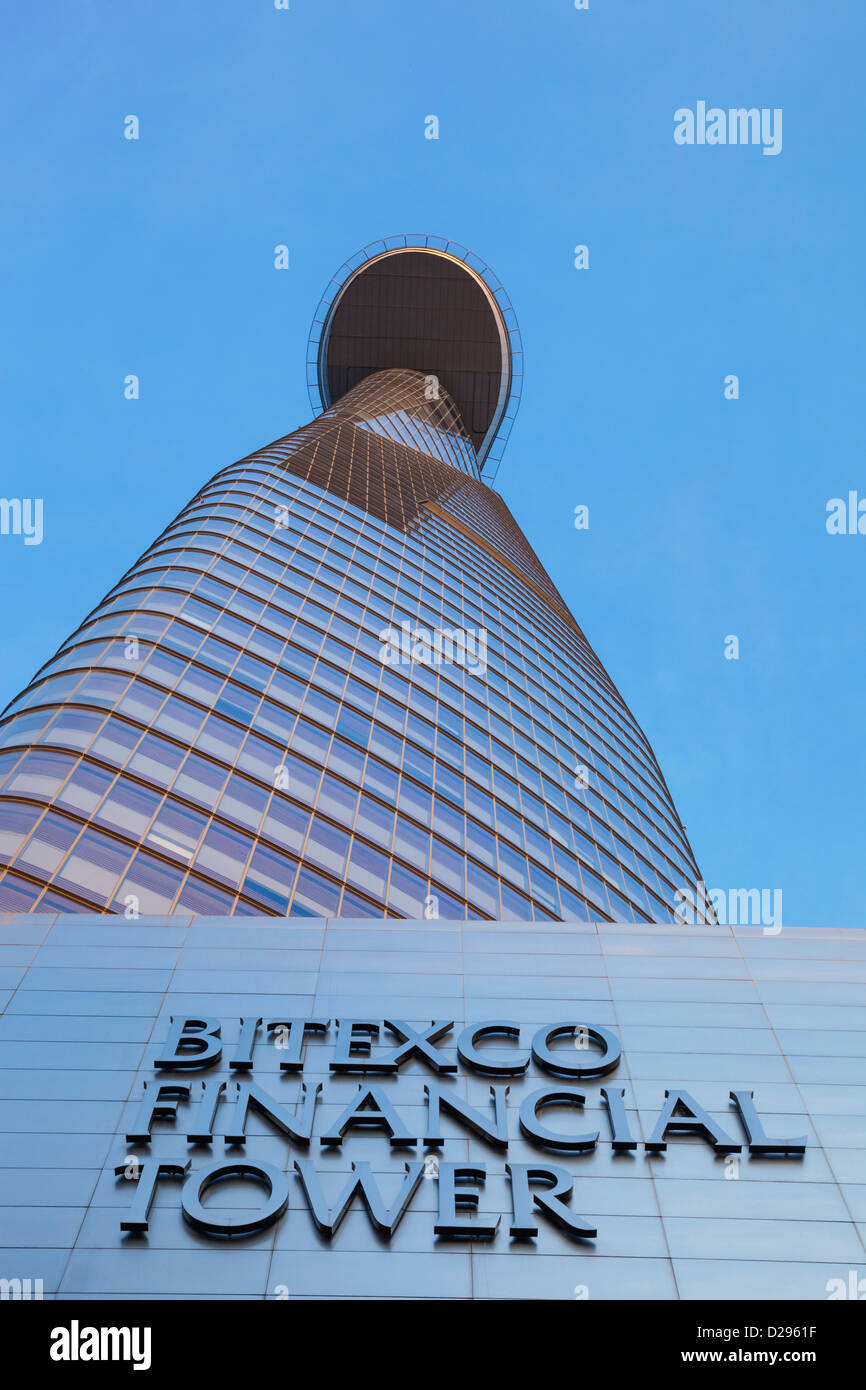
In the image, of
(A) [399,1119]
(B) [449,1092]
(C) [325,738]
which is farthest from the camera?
(C) [325,738]

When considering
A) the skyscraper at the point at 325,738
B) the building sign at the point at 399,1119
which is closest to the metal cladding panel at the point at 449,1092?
the building sign at the point at 399,1119

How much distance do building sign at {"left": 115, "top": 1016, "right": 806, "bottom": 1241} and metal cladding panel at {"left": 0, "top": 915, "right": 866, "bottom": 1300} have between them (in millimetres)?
74

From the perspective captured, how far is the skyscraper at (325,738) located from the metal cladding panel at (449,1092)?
5575 millimetres

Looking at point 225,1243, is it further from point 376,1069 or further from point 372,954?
point 372,954

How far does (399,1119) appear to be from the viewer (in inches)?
639

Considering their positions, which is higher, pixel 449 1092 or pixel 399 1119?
pixel 449 1092

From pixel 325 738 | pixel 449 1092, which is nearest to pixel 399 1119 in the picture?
pixel 449 1092

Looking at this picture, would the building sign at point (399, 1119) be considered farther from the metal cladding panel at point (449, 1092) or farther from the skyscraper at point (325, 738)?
the skyscraper at point (325, 738)

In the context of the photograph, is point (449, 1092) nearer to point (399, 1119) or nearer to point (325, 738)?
point (399, 1119)

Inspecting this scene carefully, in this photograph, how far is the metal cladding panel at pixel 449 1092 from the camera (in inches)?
545

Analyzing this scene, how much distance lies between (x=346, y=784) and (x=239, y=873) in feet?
21.8

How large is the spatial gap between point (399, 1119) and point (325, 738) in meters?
19.7

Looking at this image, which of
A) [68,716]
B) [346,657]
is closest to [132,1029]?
[68,716]

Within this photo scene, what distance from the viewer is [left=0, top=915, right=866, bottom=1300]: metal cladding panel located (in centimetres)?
1384
